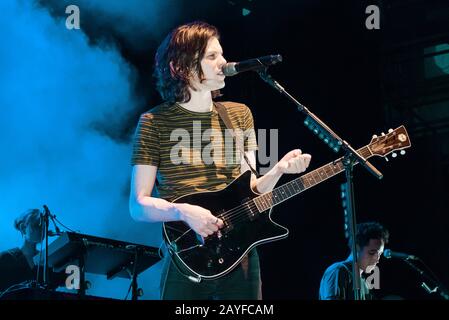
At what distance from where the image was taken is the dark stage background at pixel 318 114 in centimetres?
714

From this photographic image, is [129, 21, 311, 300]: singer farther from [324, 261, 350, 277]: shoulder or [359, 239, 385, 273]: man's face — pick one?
[359, 239, 385, 273]: man's face

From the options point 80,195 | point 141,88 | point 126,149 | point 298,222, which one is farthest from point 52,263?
point 298,222

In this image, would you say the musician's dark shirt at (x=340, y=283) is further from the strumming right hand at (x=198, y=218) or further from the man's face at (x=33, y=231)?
the man's face at (x=33, y=231)

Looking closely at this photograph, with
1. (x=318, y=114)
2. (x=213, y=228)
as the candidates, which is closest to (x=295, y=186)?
(x=213, y=228)

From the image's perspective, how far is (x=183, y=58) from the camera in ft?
11.2

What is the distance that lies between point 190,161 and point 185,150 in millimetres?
62

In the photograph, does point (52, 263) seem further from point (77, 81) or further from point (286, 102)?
point (286, 102)

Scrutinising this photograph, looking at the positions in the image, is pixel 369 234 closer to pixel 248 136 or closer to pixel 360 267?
pixel 360 267

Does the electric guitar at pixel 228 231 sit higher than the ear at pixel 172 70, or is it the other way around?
the ear at pixel 172 70

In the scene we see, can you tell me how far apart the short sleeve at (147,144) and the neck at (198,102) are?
224 millimetres

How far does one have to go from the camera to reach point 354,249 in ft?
9.80

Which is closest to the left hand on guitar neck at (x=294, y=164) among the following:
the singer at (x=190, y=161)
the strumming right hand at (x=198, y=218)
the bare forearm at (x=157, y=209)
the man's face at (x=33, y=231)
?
the singer at (x=190, y=161)

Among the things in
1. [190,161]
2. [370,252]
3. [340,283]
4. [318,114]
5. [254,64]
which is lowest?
[340,283]

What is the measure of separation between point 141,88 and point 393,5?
10.8 feet
